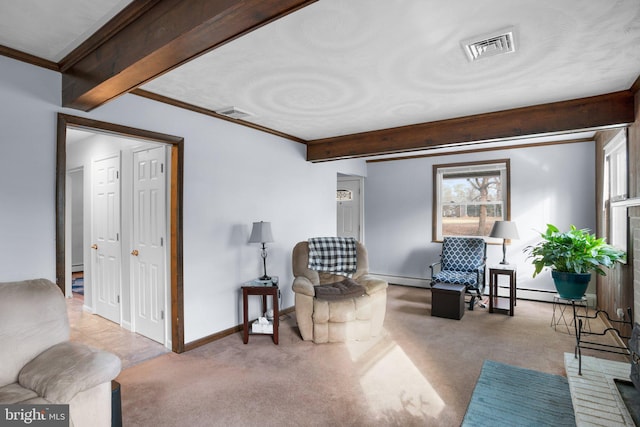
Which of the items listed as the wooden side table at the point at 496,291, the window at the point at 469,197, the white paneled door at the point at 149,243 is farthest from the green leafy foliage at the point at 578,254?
the white paneled door at the point at 149,243

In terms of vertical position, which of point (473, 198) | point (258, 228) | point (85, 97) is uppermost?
point (85, 97)

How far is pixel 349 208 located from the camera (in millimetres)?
6738

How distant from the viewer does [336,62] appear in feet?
7.68

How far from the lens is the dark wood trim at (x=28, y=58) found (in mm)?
2182

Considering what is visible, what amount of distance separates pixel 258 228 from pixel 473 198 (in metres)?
3.81

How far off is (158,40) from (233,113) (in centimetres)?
185

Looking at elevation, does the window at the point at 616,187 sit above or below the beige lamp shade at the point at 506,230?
above

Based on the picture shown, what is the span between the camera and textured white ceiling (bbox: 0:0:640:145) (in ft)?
5.75

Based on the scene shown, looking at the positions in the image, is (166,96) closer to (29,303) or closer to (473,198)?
(29,303)

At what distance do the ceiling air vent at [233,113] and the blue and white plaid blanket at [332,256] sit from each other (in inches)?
63.1

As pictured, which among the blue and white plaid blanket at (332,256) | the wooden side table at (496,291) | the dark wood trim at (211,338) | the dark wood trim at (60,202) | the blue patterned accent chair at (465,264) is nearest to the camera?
the dark wood trim at (60,202)

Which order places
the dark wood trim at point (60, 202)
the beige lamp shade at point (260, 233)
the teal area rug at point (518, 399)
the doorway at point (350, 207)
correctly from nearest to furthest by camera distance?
the teal area rug at point (518, 399), the dark wood trim at point (60, 202), the beige lamp shade at point (260, 233), the doorway at point (350, 207)

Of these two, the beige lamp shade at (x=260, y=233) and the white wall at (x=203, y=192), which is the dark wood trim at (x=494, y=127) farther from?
the beige lamp shade at (x=260, y=233)

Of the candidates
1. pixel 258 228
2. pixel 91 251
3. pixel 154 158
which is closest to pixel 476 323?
pixel 258 228
